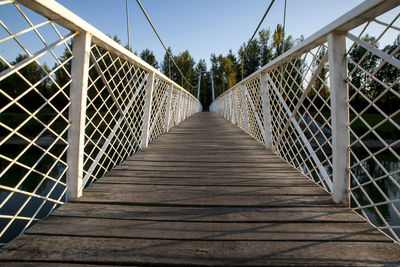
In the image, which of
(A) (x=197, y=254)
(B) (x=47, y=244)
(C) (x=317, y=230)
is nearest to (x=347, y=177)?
(C) (x=317, y=230)

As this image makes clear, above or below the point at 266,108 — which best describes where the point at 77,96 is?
below

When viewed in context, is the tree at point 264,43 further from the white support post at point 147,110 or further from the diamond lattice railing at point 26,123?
the white support post at point 147,110

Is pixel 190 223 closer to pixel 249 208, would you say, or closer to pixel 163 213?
pixel 163 213

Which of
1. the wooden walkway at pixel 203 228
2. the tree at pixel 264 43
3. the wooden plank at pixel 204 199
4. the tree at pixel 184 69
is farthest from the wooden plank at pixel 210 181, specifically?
the tree at pixel 184 69

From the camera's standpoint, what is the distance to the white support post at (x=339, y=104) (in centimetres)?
92

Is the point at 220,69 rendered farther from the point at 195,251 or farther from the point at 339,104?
the point at 195,251

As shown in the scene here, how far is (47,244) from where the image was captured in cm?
70

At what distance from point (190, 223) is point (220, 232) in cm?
12

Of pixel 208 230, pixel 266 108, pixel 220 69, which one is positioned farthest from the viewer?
pixel 220 69

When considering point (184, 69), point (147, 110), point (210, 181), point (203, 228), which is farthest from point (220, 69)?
point (203, 228)

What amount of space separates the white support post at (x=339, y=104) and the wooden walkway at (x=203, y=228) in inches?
6.9

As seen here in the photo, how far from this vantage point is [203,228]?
787mm

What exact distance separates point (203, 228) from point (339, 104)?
0.75 metres

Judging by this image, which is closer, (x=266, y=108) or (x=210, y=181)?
(x=210, y=181)
